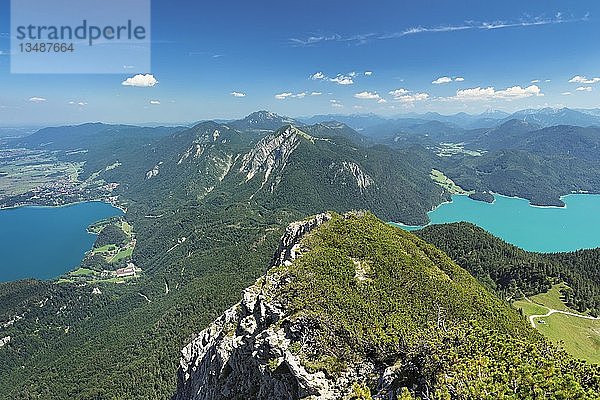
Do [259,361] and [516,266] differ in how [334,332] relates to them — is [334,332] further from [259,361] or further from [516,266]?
[516,266]

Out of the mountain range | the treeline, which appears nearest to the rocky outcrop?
the mountain range

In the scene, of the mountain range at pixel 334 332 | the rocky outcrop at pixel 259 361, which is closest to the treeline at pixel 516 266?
the mountain range at pixel 334 332

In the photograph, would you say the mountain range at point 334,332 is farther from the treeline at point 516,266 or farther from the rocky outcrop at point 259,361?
the treeline at point 516,266

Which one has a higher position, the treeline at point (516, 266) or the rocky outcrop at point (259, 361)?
the rocky outcrop at point (259, 361)

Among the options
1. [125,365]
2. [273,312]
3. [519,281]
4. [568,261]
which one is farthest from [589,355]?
[125,365]

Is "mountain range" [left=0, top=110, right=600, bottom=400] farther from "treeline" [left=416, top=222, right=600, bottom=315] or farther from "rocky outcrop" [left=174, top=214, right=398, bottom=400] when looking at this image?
"treeline" [left=416, top=222, right=600, bottom=315]

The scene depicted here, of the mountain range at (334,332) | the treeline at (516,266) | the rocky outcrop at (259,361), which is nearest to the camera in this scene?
the mountain range at (334,332)

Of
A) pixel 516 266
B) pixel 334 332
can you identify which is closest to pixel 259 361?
pixel 334 332
